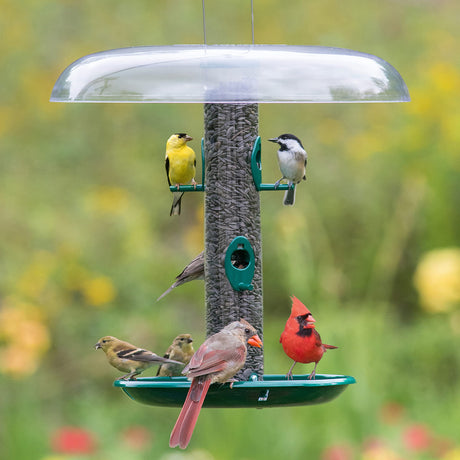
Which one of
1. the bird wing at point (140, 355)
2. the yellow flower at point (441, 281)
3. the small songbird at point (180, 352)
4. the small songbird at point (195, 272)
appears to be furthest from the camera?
the yellow flower at point (441, 281)

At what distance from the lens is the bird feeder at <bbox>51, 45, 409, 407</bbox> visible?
11.4ft

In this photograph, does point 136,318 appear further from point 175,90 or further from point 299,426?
point 175,90

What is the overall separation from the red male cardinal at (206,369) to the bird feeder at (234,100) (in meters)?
0.10

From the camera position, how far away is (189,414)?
372 centimetres

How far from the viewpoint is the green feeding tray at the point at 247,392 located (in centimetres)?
396

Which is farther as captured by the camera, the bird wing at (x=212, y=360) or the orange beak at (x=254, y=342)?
the orange beak at (x=254, y=342)

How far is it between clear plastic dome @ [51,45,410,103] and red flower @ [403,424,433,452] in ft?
9.98

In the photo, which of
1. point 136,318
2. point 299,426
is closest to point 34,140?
point 136,318

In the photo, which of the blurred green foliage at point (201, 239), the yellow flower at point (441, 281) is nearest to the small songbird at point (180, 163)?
the blurred green foliage at point (201, 239)

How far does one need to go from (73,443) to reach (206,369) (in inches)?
101

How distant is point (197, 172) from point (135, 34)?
5726 mm

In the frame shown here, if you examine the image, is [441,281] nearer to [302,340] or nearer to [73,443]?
[73,443]

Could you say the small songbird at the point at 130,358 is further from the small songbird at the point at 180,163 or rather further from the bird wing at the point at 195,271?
the small songbird at the point at 180,163

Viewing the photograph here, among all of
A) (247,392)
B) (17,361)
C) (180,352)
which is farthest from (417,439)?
(17,361)
